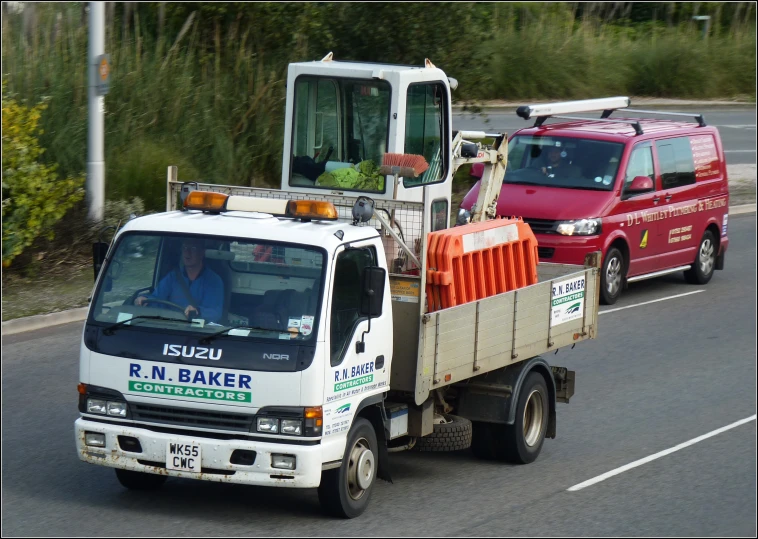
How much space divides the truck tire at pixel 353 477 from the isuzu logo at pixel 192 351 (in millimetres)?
1008

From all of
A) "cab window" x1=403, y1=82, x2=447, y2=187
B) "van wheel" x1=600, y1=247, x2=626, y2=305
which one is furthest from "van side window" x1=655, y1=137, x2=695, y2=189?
"cab window" x1=403, y1=82, x2=447, y2=187

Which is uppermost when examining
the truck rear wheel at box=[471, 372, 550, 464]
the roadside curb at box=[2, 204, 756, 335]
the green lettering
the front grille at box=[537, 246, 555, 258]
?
the green lettering

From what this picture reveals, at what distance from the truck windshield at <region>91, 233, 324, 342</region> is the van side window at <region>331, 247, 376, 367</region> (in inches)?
6.2

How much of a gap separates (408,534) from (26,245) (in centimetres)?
924

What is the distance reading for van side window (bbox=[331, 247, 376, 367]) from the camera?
7582 mm

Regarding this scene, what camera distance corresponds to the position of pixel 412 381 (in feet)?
27.1

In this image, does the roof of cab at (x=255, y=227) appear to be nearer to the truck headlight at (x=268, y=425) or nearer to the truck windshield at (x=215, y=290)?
the truck windshield at (x=215, y=290)

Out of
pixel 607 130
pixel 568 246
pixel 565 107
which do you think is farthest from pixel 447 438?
pixel 607 130

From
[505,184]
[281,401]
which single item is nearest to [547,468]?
[281,401]

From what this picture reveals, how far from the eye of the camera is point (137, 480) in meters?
8.23

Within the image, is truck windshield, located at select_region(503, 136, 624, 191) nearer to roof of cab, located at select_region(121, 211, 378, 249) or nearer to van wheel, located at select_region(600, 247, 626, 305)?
van wheel, located at select_region(600, 247, 626, 305)

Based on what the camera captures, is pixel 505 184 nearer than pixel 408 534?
No

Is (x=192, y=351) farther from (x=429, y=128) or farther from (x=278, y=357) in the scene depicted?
(x=429, y=128)

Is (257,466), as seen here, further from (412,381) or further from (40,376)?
(40,376)
